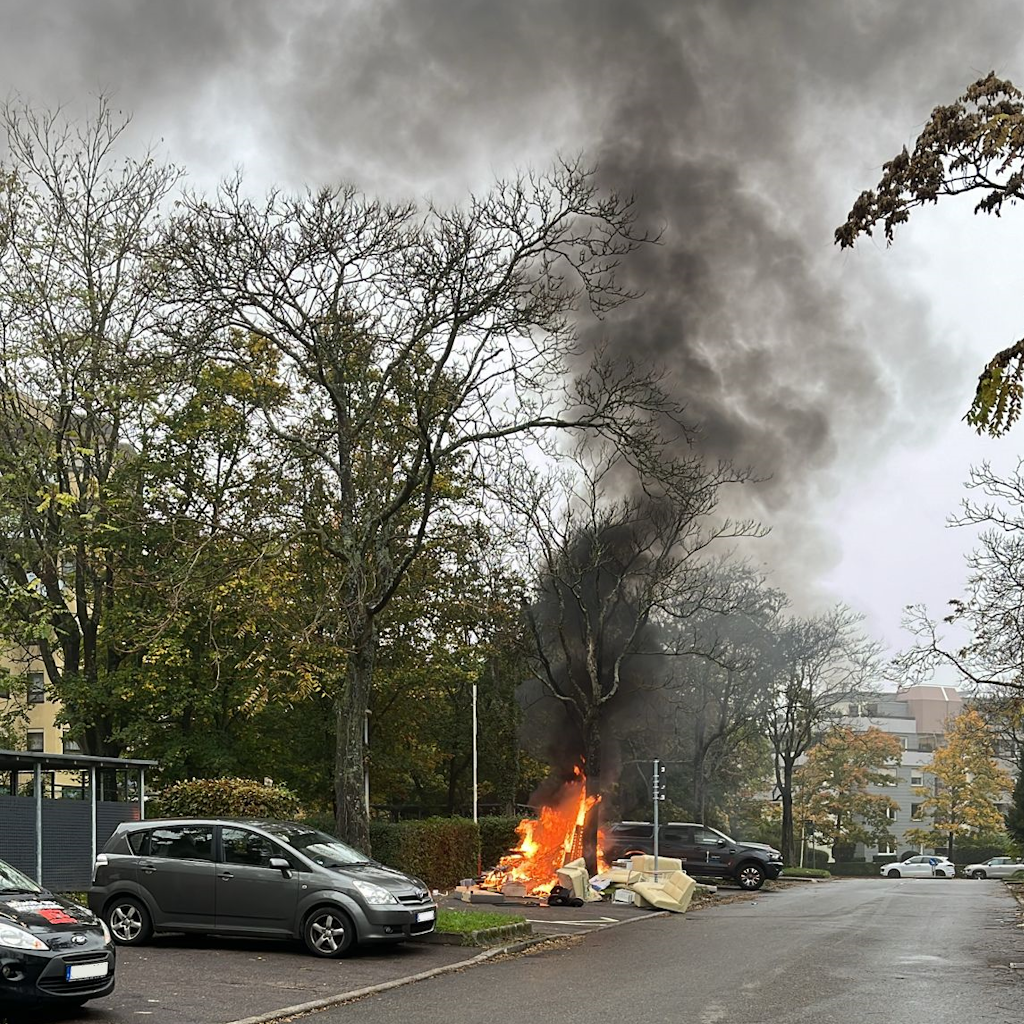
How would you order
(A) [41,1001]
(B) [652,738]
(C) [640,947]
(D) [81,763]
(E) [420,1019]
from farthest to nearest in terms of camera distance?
(B) [652,738]
(D) [81,763]
(C) [640,947]
(E) [420,1019]
(A) [41,1001]

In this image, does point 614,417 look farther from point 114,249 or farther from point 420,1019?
point 114,249

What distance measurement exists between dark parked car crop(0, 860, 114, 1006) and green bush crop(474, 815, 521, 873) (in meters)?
22.1

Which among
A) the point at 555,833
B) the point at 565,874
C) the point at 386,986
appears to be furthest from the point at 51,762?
the point at 555,833

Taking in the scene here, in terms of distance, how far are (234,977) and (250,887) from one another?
90.0 inches

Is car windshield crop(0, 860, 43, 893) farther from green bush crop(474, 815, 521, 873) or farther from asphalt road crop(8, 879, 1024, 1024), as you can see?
green bush crop(474, 815, 521, 873)

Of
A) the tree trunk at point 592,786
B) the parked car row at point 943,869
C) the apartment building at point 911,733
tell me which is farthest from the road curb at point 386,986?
the apartment building at point 911,733

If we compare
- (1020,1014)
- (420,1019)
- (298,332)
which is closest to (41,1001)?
(420,1019)

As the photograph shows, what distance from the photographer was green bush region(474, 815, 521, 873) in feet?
110

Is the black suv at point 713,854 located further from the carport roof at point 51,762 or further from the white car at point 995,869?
the white car at point 995,869

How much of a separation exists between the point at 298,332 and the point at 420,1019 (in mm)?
11760

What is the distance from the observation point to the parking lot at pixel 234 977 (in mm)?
11922

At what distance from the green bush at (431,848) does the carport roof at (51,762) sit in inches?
196

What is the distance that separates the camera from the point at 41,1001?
35.4 ft

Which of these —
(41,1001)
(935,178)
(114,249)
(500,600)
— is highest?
(114,249)
